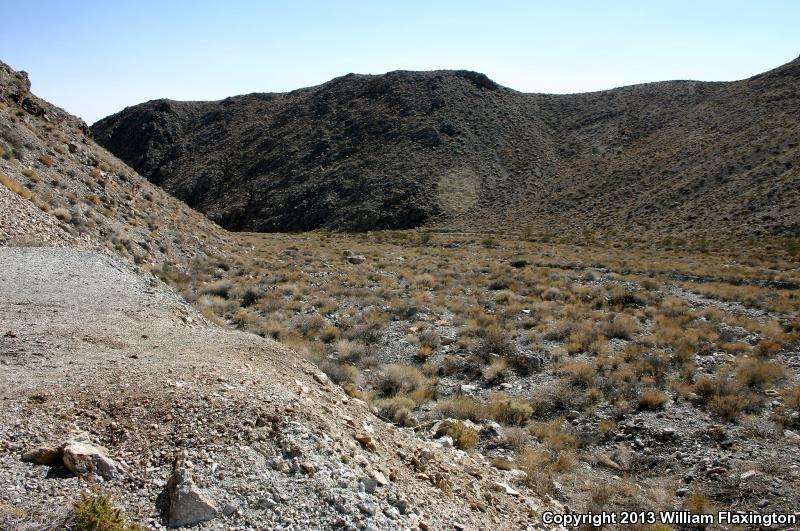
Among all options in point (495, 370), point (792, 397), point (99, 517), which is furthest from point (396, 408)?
point (792, 397)

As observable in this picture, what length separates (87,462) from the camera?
446 centimetres

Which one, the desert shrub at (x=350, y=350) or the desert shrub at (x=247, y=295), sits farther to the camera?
the desert shrub at (x=247, y=295)

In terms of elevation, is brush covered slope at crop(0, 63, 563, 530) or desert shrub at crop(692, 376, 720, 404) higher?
brush covered slope at crop(0, 63, 563, 530)

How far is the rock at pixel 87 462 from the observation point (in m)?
4.41

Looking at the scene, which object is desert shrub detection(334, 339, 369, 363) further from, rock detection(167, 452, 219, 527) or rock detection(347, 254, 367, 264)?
rock detection(347, 254, 367, 264)

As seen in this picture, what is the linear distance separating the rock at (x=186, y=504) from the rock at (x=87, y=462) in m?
0.51

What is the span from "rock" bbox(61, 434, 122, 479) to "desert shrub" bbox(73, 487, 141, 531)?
1.40 feet

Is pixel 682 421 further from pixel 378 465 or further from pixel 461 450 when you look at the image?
pixel 378 465

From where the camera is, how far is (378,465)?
574 cm

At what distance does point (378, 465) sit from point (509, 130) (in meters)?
71.2

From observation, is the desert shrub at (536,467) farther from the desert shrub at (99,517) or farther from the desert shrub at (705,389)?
the desert shrub at (99,517)

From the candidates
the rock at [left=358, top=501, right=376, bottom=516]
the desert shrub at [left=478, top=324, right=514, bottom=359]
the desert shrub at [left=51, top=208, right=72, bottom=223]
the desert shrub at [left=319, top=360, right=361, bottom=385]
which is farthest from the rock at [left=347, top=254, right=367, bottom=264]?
the rock at [left=358, top=501, right=376, bottom=516]

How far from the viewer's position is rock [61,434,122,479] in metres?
4.41

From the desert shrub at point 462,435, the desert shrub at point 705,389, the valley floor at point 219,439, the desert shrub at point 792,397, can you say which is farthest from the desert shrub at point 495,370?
the desert shrub at point 792,397
